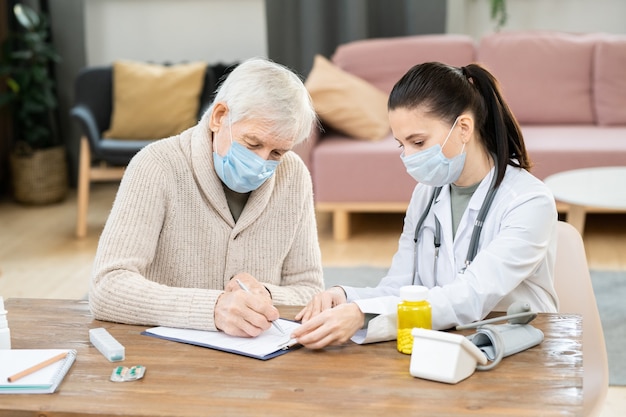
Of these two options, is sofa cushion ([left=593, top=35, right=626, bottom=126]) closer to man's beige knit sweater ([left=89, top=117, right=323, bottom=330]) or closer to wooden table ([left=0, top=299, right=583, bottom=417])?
man's beige knit sweater ([left=89, top=117, right=323, bottom=330])

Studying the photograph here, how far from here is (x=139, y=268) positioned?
200 centimetres

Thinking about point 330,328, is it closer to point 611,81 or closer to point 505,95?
point 505,95

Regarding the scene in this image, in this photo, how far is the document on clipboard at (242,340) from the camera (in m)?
1.68

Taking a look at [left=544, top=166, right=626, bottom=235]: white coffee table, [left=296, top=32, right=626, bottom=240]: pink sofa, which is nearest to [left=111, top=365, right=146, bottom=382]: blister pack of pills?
[left=544, top=166, right=626, bottom=235]: white coffee table

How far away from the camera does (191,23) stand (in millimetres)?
5926

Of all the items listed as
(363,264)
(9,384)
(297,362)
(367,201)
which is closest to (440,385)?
(297,362)

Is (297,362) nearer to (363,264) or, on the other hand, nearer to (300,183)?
(300,183)

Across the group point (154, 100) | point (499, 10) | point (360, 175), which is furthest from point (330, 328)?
point (499, 10)

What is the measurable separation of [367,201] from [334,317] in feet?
9.71

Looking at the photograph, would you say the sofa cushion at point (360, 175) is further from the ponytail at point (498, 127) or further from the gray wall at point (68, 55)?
the ponytail at point (498, 127)

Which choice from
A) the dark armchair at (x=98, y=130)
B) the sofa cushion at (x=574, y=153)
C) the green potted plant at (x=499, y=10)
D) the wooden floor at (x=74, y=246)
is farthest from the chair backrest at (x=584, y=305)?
the green potted plant at (x=499, y=10)

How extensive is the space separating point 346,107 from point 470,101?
287 cm

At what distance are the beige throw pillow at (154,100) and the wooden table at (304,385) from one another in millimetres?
3437

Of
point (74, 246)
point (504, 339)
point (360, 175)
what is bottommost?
point (74, 246)
